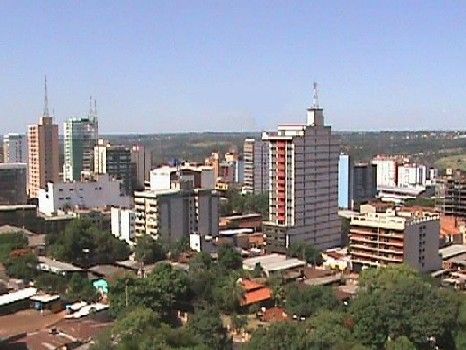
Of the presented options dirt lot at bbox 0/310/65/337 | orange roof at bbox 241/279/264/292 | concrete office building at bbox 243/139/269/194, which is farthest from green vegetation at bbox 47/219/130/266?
concrete office building at bbox 243/139/269/194

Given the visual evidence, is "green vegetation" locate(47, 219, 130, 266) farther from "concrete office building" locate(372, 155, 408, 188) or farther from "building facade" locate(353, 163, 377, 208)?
"concrete office building" locate(372, 155, 408, 188)

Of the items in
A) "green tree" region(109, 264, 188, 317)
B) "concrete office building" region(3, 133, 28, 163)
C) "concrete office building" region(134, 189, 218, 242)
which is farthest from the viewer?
"concrete office building" region(3, 133, 28, 163)

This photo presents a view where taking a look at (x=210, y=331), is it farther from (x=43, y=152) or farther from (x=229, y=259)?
(x=43, y=152)

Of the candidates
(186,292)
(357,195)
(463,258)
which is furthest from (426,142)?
(186,292)

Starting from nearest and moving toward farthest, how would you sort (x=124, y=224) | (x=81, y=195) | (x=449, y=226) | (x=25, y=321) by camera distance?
(x=25, y=321) → (x=124, y=224) → (x=449, y=226) → (x=81, y=195)

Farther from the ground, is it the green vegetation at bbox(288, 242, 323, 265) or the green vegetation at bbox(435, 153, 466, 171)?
the green vegetation at bbox(435, 153, 466, 171)

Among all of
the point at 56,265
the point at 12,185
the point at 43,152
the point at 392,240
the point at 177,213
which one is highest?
the point at 43,152

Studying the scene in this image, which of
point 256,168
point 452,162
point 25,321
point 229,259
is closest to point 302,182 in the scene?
point 229,259

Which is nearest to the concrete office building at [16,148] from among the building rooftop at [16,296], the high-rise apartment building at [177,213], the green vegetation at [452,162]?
the high-rise apartment building at [177,213]
